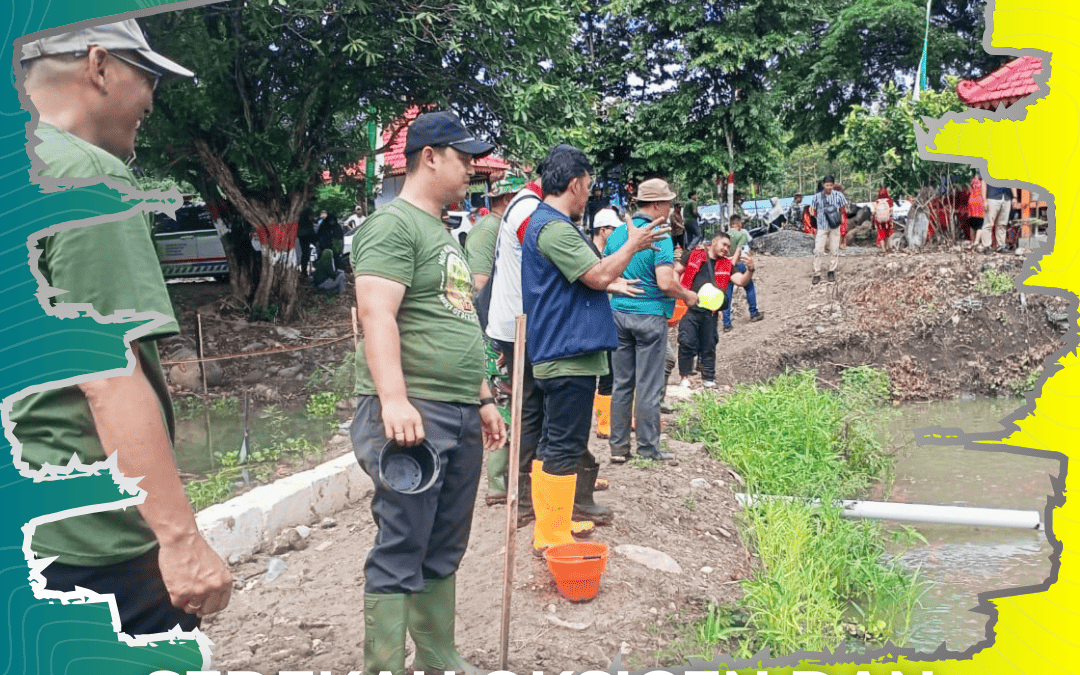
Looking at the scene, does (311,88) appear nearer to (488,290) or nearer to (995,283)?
(488,290)

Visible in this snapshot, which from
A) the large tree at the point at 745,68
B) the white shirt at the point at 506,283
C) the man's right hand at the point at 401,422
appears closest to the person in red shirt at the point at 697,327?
the white shirt at the point at 506,283

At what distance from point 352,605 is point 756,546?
2.05 metres

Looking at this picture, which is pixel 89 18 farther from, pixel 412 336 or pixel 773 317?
pixel 773 317

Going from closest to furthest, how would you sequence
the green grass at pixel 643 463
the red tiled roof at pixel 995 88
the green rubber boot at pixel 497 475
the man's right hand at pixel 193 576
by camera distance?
1. the man's right hand at pixel 193 576
2. the green rubber boot at pixel 497 475
3. the green grass at pixel 643 463
4. the red tiled roof at pixel 995 88

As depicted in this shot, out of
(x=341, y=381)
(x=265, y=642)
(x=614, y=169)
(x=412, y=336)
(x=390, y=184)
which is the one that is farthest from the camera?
(x=390, y=184)

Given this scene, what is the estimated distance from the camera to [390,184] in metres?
22.5

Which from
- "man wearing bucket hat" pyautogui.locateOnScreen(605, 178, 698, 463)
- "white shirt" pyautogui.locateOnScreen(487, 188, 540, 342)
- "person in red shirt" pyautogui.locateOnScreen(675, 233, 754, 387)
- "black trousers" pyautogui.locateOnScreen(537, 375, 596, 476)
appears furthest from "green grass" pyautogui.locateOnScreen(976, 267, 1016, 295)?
"black trousers" pyautogui.locateOnScreen(537, 375, 596, 476)

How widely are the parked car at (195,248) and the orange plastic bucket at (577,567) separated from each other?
1104cm

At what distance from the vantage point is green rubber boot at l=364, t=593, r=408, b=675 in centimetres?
232

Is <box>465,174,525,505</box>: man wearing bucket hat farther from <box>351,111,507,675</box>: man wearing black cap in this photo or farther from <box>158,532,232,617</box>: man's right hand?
<box>158,532,232,617</box>: man's right hand

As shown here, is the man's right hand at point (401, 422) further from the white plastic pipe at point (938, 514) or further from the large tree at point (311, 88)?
the large tree at point (311, 88)

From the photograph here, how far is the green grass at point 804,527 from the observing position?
11.0ft

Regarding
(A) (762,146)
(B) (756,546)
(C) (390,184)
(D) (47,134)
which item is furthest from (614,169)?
(D) (47,134)

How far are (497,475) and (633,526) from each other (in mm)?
800
